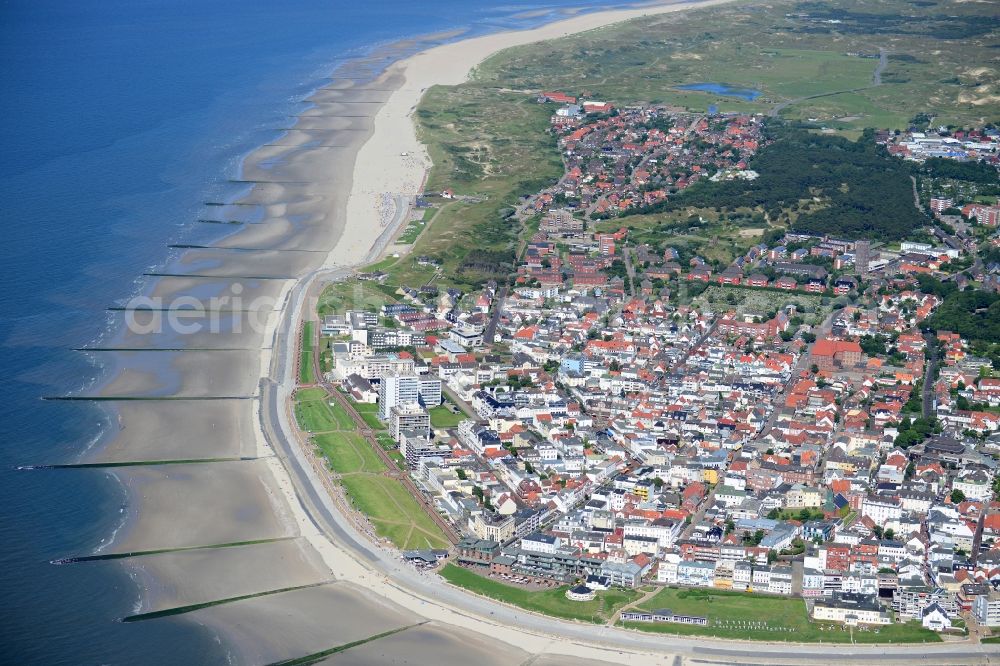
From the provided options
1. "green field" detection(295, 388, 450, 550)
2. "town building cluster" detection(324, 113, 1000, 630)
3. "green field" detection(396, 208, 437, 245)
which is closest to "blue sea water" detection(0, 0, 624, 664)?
"green field" detection(295, 388, 450, 550)

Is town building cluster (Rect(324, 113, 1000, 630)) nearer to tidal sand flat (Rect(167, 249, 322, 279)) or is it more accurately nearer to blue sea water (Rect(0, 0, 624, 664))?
tidal sand flat (Rect(167, 249, 322, 279))

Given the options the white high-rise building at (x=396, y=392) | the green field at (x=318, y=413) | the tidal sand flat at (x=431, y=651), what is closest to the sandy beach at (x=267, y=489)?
the tidal sand flat at (x=431, y=651)

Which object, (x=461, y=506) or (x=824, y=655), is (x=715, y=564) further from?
(x=461, y=506)

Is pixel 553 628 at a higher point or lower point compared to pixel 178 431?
lower

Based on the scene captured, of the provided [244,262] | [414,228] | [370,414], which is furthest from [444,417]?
[414,228]

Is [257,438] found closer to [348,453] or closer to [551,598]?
[348,453]
